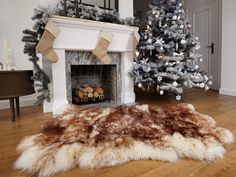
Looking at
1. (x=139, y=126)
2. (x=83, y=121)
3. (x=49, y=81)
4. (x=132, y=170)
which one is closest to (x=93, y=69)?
(x=49, y=81)

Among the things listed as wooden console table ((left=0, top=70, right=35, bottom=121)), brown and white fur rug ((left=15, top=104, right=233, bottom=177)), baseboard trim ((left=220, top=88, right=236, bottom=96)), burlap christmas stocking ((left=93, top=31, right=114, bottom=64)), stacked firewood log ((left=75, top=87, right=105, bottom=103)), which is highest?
burlap christmas stocking ((left=93, top=31, right=114, bottom=64))

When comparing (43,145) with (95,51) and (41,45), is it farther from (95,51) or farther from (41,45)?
(95,51)

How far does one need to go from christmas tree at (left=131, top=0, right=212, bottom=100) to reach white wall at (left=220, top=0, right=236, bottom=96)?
1.01 meters

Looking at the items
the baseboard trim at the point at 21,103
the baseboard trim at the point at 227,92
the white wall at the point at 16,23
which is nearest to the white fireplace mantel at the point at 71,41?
the baseboard trim at the point at 21,103

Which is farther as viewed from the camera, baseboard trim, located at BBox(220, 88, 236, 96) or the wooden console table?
baseboard trim, located at BBox(220, 88, 236, 96)

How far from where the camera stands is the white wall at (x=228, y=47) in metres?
3.69

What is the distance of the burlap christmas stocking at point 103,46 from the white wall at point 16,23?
Result: 3.64ft

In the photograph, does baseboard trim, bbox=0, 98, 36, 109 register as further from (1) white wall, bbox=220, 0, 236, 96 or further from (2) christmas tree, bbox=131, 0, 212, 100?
(1) white wall, bbox=220, 0, 236, 96

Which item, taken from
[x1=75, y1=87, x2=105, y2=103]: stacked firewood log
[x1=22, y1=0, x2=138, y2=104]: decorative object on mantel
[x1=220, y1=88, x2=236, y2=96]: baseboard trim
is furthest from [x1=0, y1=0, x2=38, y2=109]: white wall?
[x1=220, y1=88, x2=236, y2=96]: baseboard trim

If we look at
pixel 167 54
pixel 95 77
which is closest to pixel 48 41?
pixel 95 77

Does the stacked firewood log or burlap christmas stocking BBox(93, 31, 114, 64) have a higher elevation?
burlap christmas stocking BBox(93, 31, 114, 64)

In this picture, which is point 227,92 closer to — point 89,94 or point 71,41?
point 89,94

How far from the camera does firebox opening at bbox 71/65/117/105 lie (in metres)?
3.01

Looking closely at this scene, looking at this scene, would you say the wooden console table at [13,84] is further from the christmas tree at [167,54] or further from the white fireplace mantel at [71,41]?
the christmas tree at [167,54]
